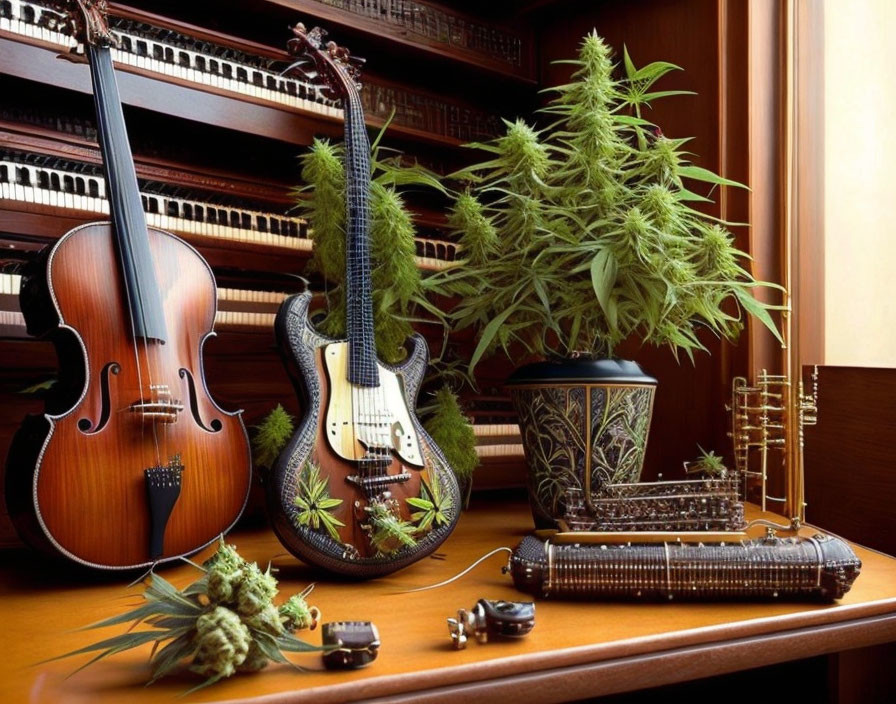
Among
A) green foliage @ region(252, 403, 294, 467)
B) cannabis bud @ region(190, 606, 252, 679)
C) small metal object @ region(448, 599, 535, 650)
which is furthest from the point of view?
green foliage @ region(252, 403, 294, 467)

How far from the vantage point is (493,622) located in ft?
3.36

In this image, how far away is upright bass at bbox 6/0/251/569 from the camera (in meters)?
1.28

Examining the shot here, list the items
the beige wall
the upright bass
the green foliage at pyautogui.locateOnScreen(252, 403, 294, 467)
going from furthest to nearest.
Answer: the beige wall, the green foliage at pyautogui.locateOnScreen(252, 403, 294, 467), the upright bass

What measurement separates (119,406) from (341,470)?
14.0 inches

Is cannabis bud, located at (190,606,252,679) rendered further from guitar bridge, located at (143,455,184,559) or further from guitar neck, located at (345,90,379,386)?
guitar neck, located at (345,90,379,386)

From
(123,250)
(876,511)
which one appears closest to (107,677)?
(123,250)

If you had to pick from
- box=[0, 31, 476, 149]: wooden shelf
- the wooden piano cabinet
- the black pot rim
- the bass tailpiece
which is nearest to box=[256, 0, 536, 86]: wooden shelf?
box=[0, 31, 476, 149]: wooden shelf

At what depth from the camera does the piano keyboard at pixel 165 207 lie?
165 cm

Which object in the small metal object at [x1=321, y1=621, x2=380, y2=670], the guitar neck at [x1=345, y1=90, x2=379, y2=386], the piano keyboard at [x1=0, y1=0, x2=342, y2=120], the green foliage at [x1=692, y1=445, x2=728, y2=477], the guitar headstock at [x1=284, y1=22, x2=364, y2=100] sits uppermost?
the piano keyboard at [x1=0, y1=0, x2=342, y2=120]

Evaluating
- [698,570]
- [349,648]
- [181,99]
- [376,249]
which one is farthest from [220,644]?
[181,99]

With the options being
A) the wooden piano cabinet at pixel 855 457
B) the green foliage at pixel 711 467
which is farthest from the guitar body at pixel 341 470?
the wooden piano cabinet at pixel 855 457

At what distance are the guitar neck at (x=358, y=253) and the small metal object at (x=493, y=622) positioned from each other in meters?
0.52

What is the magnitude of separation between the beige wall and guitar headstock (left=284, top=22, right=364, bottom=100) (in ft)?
3.73

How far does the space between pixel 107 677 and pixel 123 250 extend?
0.71 metres
